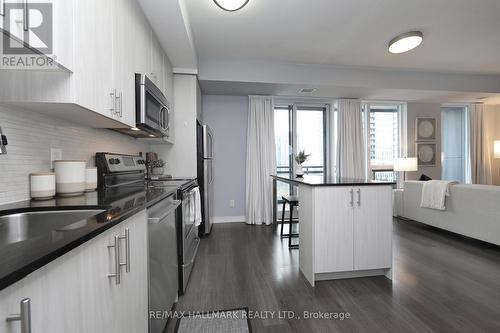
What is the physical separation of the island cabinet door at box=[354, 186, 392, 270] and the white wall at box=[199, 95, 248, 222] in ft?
8.35

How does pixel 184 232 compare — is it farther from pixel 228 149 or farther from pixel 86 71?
pixel 228 149

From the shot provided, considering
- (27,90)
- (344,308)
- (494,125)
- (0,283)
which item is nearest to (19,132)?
(27,90)

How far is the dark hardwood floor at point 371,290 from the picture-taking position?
158 cm

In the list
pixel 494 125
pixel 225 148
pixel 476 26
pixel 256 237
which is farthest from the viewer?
pixel 494 125

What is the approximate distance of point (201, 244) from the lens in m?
3.14

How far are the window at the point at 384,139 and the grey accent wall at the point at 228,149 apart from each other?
286cm

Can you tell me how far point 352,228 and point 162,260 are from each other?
1628 mm

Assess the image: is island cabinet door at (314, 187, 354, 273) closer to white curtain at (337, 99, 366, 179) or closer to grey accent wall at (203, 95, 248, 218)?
grey accent wall at (203, 95, 248, 218)

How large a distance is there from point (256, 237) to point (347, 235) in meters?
1.61

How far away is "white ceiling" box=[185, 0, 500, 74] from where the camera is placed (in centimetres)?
244

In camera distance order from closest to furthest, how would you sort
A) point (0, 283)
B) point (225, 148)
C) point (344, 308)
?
point (0, 283) < point (344, 308) < point (225, 148)

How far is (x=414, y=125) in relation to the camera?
5.23m

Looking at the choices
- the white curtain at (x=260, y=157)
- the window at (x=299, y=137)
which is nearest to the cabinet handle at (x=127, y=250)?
the white curtain at (x=260, y=157)

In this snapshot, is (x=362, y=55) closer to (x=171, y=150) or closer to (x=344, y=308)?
(x=171, y=150)
